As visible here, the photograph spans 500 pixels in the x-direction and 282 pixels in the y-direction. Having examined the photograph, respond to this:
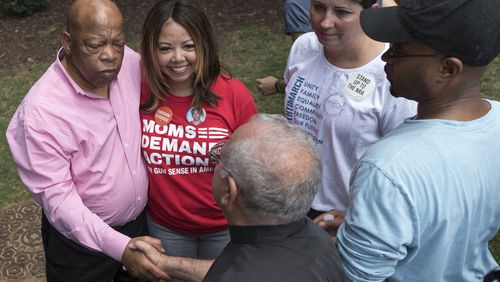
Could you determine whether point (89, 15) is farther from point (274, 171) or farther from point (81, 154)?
point (274, 171)

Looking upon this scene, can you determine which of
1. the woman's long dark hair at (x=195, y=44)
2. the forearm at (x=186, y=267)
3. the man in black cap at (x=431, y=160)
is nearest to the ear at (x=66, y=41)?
the woman's long dark hair at (x=195, y=44)

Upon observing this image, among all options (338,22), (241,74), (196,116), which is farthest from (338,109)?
(241,74)

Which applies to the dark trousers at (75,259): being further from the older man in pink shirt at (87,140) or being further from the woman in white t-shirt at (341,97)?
the woman in white t-shirt at (341,97)

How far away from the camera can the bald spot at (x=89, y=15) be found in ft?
8.18

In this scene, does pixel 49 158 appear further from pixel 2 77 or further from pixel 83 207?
pixel 2 77

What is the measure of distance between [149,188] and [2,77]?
472 cm

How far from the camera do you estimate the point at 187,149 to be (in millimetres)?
2797

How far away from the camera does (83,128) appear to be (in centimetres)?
258

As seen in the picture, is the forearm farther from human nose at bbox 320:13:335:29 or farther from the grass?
the grass

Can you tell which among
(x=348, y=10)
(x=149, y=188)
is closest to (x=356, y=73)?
(x=348, y=10)

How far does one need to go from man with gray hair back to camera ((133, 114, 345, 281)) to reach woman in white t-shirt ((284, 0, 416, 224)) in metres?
Result: 0.77

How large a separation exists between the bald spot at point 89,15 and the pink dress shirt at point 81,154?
0.80ft

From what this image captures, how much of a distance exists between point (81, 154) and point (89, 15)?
→ 66cm

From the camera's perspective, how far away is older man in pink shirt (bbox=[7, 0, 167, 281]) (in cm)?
251
